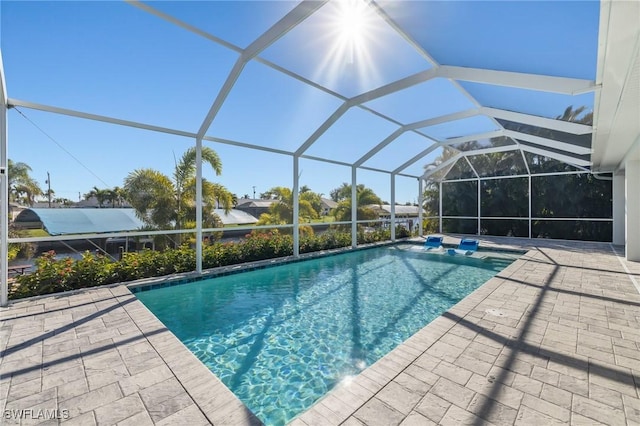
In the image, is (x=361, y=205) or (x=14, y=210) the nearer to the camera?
(x=14, y=210)

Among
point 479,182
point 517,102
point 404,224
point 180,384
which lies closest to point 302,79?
point 517,102

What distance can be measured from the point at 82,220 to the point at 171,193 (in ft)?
8.72

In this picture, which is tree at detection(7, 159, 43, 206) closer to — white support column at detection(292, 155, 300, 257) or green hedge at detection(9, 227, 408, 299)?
green hedge at detection(9, 227, 408, 299)

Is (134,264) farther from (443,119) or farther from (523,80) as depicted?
(443,119)

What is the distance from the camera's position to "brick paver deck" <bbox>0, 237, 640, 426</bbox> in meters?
2.48

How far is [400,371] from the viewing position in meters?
3.09

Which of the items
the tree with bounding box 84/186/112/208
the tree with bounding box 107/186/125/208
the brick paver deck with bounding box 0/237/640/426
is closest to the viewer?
the brick paver deck with bounding box 0/237/640/426

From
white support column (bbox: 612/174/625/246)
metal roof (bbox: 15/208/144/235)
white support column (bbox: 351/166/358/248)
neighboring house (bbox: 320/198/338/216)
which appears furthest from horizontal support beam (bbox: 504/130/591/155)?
metal roof (bbox: 15/208/144/235)

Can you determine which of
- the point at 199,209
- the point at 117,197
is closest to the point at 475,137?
the point at 199,209

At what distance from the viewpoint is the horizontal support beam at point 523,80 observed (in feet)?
14.7

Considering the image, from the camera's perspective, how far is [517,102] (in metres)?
6.79

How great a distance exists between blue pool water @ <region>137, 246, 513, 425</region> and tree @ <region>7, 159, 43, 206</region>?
10.0 ft

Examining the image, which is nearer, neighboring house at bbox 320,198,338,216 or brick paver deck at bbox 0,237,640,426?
brick paver deck at bbox 0,237,640,426

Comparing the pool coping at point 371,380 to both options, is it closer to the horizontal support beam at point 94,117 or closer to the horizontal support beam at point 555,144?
the horizontal support beam at point 94,117
